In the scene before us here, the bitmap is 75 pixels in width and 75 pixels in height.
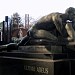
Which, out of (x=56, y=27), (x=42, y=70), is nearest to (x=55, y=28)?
(x=56, y=27)

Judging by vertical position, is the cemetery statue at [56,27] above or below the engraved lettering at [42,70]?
above

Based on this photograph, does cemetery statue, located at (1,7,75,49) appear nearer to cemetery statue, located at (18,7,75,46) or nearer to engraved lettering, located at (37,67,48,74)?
cemetery statue, located at (18,7,75,46)

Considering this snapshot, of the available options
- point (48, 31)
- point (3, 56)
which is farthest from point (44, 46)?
point (3, 56)

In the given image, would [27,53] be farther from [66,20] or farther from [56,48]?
[66,20]

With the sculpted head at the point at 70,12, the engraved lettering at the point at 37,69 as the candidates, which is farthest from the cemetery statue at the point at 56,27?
the engraved lettering at the point at 37,69

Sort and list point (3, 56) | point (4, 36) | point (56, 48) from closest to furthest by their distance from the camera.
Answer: point (56, 48) < point (3, 56) < point (4, 36)

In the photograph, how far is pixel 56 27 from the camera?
675cm

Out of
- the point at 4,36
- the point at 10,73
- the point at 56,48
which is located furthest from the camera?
the point at 4,36

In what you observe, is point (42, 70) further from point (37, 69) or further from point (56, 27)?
point (56, 27)

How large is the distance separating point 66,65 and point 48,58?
0.45m

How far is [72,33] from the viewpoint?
6.57 meters

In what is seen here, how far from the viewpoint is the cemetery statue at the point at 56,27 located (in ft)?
21.9

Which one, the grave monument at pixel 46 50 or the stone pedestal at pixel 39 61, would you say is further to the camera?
the grave monument at pixel 46 50

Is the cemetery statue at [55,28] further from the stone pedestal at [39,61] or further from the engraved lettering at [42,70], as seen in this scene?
the engraved lettering at [42,70]
